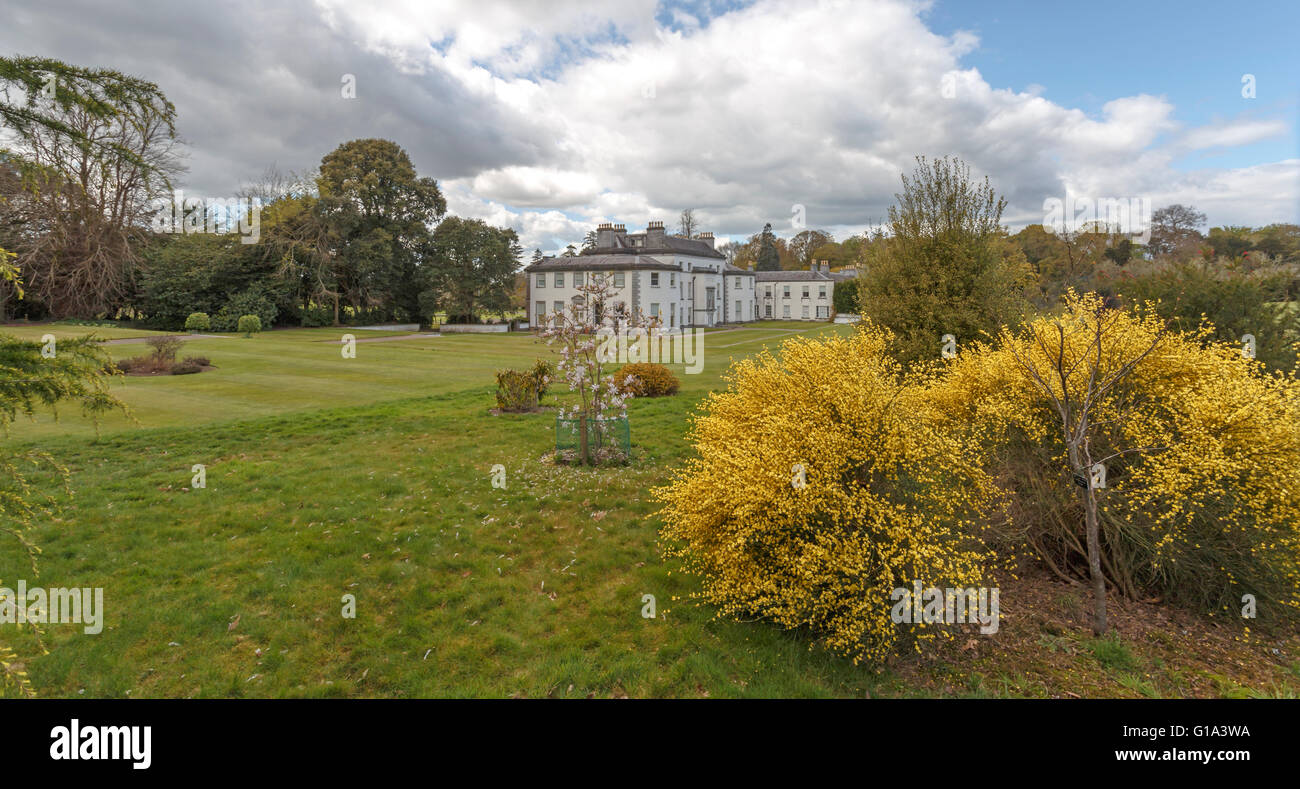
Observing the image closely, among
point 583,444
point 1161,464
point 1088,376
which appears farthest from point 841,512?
point 583,444

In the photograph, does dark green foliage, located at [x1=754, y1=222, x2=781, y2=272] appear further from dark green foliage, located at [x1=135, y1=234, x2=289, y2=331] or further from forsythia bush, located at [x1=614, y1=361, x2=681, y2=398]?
forsythia bush, located at [x1=614, y1=361, x2=681, y2=398]

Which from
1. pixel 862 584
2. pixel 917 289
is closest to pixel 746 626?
pixel 862 584

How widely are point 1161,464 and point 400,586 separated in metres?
8.64

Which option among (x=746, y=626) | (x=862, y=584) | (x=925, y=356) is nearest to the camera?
(x=862, y=584)

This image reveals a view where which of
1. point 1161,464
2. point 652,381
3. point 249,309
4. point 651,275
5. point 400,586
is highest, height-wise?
point 651,275

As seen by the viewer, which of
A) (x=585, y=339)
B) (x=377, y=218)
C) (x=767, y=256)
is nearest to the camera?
(x=585, y=339)

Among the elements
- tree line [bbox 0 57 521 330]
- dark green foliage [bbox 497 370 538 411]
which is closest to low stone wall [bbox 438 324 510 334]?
tree line [bbox 0 57 521 330]

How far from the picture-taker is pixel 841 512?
5316 millimetres

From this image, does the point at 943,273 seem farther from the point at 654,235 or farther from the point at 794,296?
the point at 794,296

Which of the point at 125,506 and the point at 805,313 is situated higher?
the point at 805,313
